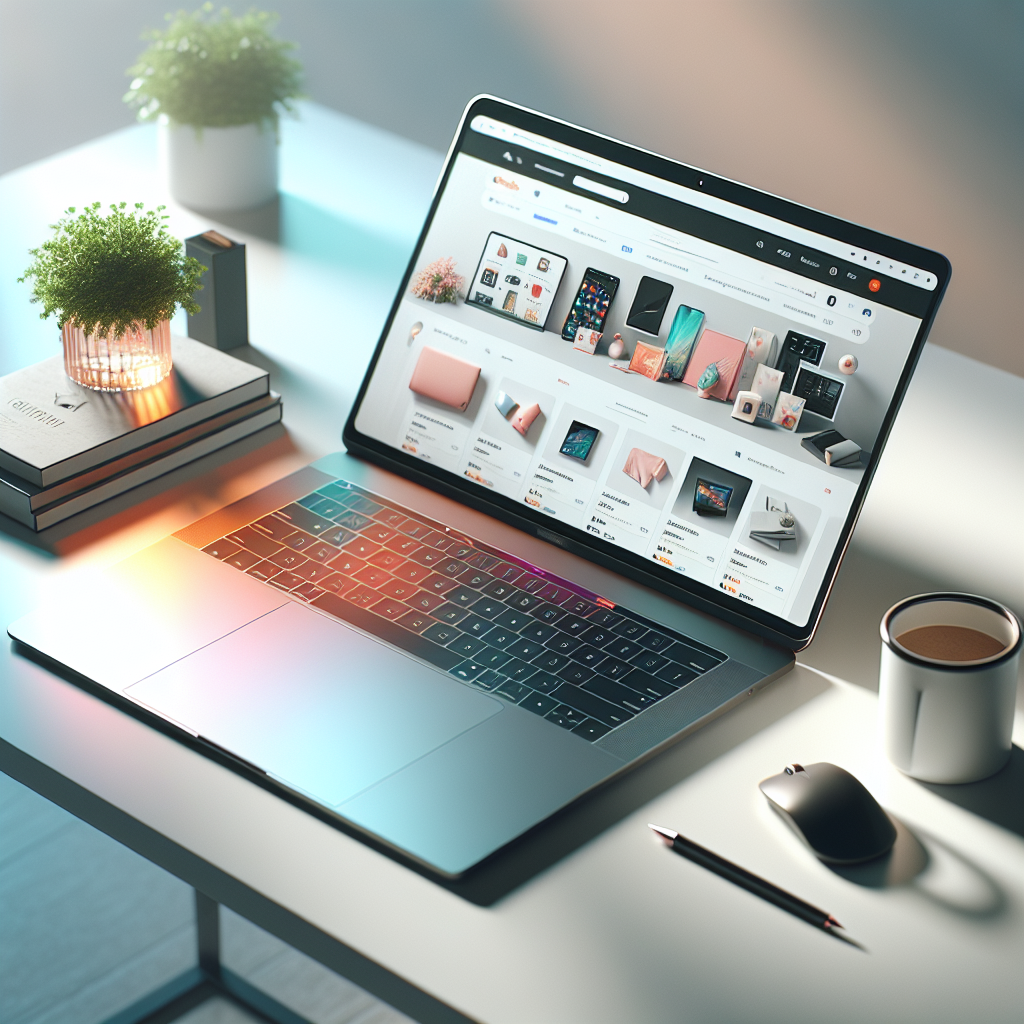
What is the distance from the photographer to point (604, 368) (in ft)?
3.80

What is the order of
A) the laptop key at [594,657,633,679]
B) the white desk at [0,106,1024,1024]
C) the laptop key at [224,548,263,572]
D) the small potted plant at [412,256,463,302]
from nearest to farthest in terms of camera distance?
1. the white desk at [0,106,1024,1024]
2. the laptop key at [594,657,633,679]
3. the laptop key at [224,548,263,572]
4. the small potted plant at [412,256,463,302]

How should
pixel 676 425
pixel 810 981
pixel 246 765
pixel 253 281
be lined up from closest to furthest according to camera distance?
pixel 810 981 < pixel 246 765 < pixel 676 425 < pixel 253 281

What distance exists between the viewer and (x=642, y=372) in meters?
1.14

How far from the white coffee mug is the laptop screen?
3.8 inches

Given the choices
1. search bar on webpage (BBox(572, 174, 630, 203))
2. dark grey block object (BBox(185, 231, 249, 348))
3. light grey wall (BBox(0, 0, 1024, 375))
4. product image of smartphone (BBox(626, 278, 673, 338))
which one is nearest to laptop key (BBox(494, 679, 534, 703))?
product image of smartphone (BBox(626, 278, 673, 338))

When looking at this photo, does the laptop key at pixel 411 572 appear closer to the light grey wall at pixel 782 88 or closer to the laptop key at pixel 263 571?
the laptop key at pixel 263 571

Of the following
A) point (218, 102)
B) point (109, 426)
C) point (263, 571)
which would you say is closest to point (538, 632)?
point (263, 571)

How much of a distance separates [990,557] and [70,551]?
2.61 feet

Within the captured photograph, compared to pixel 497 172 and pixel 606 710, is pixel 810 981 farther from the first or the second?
pixel 497 172

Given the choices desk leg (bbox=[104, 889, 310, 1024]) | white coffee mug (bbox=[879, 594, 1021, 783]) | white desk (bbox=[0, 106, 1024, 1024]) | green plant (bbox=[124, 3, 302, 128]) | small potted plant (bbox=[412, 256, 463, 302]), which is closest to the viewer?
white desk (bbox=[0, 106, 1024, 1024])

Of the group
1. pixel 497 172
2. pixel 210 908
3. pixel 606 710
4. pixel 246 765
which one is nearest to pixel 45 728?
pixel 246 765

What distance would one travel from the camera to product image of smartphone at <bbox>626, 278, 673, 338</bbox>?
3.72 feet

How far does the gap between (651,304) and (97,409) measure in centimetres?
49

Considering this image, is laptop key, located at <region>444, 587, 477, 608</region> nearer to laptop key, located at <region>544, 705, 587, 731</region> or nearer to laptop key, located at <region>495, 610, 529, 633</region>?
laptop key, located at <region>495, 610, 529, 633</region>
